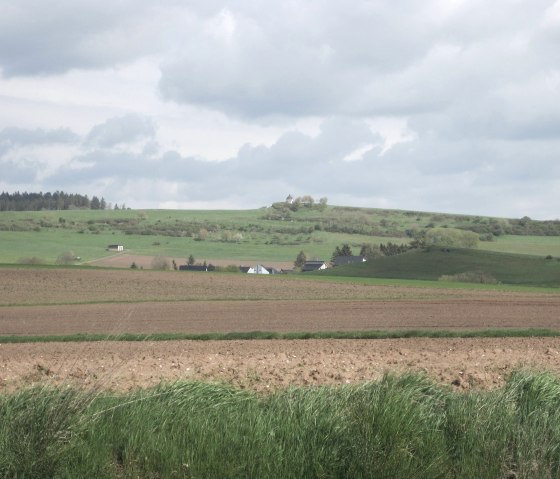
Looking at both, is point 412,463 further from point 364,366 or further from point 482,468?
point 364,366

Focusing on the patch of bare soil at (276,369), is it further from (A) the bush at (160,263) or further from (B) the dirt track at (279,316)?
(A) the bush at (160,263)

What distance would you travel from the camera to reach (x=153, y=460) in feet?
29.9

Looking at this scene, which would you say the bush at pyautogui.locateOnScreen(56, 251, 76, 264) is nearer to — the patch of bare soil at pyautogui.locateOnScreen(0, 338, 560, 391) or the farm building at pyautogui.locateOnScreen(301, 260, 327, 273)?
the farm building at pyautogui.locateOnScreen(301, 260, 327, 273)

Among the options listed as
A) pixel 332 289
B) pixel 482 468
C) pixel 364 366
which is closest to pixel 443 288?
pixel 332 289

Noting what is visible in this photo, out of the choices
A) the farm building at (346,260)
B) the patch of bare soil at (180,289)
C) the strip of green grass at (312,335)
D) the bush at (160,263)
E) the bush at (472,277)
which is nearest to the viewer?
the strip of green grass at (312,335)

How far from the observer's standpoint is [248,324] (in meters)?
31.7

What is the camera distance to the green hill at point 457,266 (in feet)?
238

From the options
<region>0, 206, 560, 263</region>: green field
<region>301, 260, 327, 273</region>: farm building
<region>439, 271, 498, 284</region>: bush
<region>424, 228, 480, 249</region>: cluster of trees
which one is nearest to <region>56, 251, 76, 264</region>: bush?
<region>0, 206, 560, 263</region>: green field

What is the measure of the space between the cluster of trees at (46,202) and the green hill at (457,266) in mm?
91922

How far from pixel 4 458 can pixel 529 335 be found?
21456mm

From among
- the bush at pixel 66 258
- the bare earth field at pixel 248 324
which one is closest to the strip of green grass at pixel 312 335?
the bare earth field at pixel 248 324

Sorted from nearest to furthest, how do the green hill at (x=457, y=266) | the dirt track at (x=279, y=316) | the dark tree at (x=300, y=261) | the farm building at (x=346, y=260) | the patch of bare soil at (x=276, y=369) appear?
the patch of bare soil at (x=276, y=369) < the dirt track at (x=279, y=316) < the green hill at (x=457, y=266) < the dark tree at (x=300, y=261) < the farm building at (x=346, y=260)

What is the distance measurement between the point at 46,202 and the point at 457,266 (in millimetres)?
109138

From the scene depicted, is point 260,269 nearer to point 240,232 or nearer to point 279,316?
point 240,232
